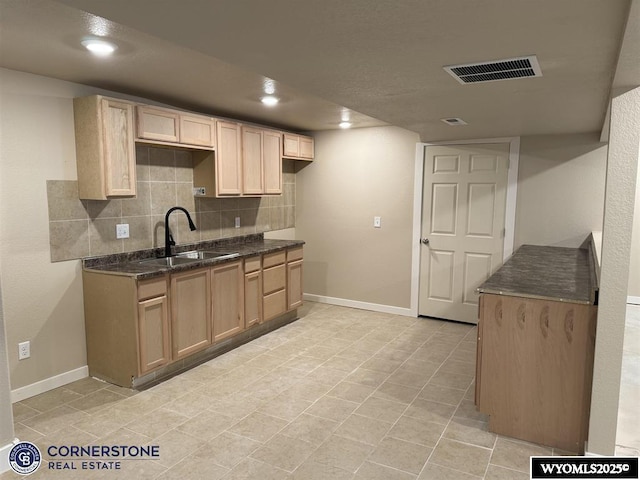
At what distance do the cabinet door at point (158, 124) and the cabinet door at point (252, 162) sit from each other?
2.84 feet

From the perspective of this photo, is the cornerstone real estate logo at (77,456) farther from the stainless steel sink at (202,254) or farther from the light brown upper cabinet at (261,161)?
the light brown upper cabinet at (261,161)

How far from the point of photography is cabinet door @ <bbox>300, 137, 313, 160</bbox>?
17.7 ft

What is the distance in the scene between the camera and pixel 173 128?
143 inches

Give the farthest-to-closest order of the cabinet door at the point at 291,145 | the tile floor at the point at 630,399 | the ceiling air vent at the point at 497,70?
the cabinet door at the point at 291,145
the tile floor at the point at 630,399
the ceiling air vent at the point at 497,70

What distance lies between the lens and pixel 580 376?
8.07ft

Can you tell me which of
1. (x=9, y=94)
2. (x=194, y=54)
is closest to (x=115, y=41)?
(x=194, y=54)

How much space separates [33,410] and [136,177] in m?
1.80

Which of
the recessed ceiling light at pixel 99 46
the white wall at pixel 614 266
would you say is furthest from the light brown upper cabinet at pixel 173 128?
Result: the white wall at pixel 614 266

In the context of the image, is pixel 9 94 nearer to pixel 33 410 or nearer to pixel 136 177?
pixel 136 177

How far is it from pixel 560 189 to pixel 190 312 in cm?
364

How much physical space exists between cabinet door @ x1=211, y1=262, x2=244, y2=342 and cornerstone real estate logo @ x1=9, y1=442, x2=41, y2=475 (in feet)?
A: 5.29

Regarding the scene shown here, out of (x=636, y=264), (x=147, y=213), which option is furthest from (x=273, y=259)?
(x=636, y=264)

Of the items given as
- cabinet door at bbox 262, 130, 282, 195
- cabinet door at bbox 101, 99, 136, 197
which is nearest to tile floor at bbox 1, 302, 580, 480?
cabinet door at bbox 101, 99, 136, 197

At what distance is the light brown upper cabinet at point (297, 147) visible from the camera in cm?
509
